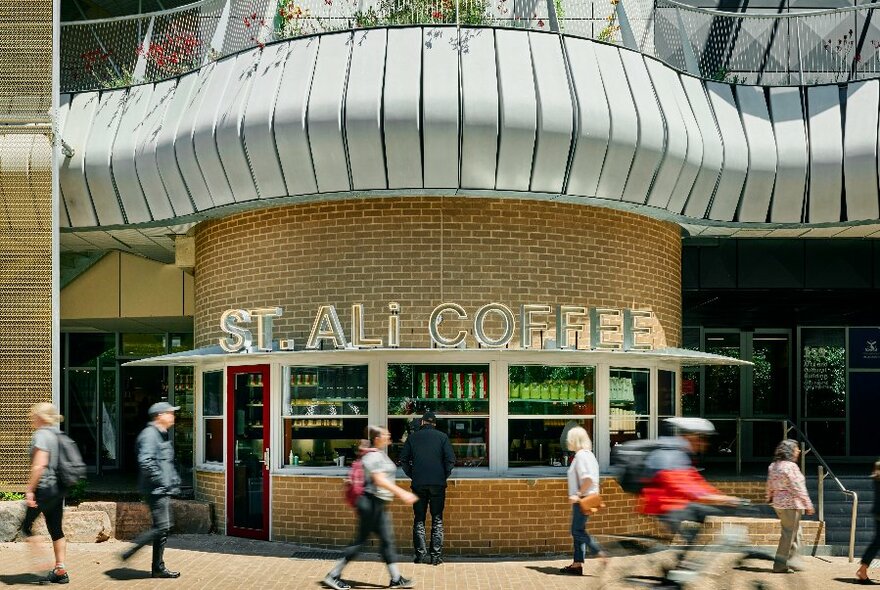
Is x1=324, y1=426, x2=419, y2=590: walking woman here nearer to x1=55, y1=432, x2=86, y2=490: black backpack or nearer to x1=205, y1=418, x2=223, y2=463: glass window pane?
x1=55, y1=432, x2=86, y2=490: black backpack

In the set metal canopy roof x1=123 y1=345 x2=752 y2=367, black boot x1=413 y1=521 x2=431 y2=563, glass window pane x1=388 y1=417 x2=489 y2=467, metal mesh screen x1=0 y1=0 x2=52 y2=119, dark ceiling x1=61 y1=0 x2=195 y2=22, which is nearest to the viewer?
black boot x1=413 y1=521 x2=431 y2=563

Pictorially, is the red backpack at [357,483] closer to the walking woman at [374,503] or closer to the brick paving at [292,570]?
the walking woman at [374,503]

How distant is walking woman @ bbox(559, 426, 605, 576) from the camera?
38.7 ft

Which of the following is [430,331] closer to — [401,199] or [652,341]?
[401,199]

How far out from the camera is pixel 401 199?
13.6 m

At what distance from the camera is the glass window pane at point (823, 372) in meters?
22.7

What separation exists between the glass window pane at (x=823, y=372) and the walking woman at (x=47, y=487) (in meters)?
16.3

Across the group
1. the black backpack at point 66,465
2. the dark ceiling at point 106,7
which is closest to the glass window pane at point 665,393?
the black backpack at point 66,465

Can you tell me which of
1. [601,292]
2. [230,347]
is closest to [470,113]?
[601,292]

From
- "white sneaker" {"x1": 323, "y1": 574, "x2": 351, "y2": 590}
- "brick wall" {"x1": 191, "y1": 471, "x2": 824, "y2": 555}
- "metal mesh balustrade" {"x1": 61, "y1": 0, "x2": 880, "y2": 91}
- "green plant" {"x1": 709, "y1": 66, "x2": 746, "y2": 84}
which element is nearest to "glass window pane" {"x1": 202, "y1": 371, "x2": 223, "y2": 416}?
"brick wall" {"x1": 191, "y1": 471, "x2": 824, "y2": 555}

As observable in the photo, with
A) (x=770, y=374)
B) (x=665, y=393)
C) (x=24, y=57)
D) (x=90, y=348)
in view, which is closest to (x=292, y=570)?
(x=665, y=393)

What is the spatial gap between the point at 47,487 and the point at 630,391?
7.53 metres

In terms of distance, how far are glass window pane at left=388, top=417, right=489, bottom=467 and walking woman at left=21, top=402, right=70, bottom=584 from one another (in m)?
4.18

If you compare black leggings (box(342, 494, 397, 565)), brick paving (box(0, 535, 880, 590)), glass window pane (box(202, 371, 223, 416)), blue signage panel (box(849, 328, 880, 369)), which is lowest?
brick paving (box(0, 535, 880, 590))
